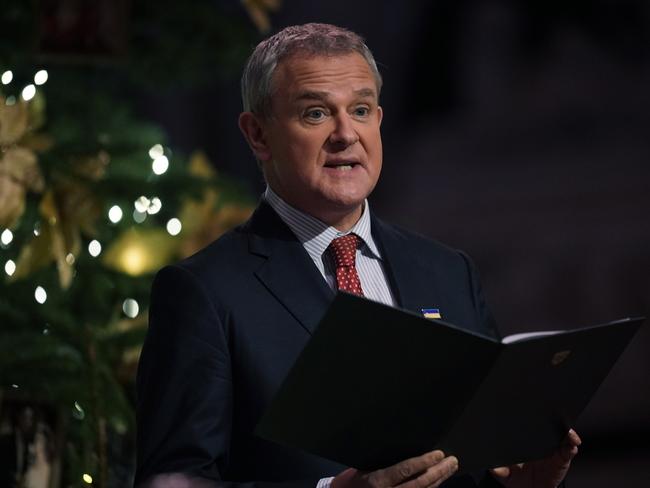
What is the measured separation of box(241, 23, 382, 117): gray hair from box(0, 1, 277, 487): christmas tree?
3.17ft

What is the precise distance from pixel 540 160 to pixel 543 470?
4.03 meters

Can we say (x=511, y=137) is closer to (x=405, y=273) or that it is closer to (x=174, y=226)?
(x=174, y=226)

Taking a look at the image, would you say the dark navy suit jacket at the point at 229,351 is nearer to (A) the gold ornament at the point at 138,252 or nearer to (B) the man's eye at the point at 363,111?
(B) the man's eye at the point at 363,111

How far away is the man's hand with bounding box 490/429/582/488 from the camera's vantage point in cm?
232

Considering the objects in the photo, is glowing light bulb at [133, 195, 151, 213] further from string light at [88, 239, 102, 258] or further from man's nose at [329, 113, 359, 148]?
man's nose at [329, 113, 359, 148]

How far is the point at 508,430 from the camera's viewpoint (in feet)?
7.18

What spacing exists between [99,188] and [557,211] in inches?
114

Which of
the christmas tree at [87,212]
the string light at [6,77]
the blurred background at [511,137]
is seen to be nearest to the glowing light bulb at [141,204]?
the christmas tree at [87,212]

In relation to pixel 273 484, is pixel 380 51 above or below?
below

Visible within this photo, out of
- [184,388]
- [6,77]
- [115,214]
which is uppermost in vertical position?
[184,388]

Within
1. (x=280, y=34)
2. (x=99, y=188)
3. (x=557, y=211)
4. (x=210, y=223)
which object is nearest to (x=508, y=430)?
(x=280, y=34)

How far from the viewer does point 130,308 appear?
4012 mm

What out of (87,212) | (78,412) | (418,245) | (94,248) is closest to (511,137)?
(94,248)

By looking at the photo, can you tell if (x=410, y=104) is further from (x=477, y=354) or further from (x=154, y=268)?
(x=477, y=354)
